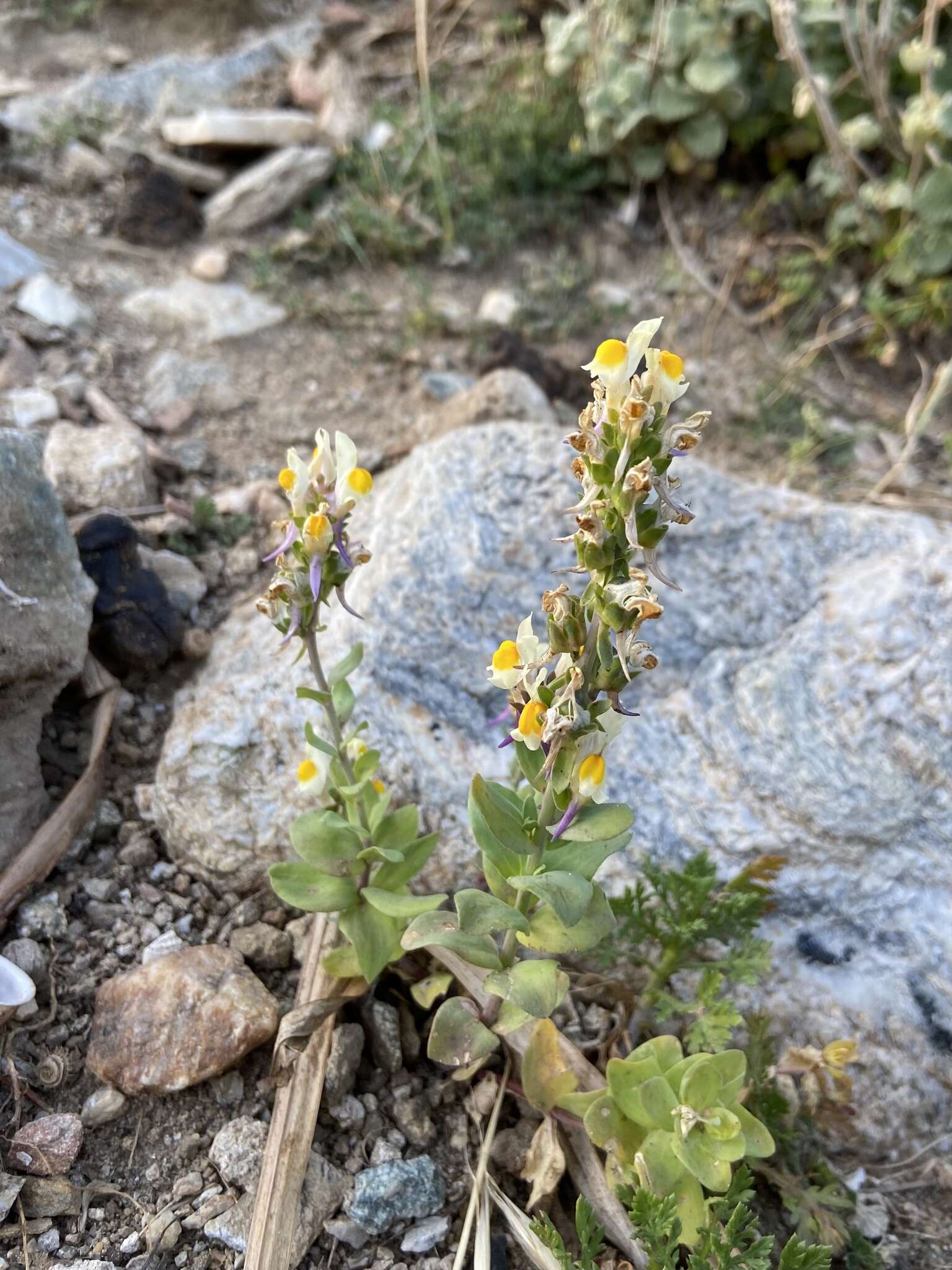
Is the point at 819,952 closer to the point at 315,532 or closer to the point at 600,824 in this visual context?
the point at 600,824

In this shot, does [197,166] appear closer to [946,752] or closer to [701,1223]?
[946,752]

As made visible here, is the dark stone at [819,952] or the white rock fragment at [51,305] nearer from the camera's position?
the dark stone at [819,952]

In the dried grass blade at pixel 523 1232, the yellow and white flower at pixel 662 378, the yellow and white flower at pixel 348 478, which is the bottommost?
the dried grass blade at pixel 523 1232

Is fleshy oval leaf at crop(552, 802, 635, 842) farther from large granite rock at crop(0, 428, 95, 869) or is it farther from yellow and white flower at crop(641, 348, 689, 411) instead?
large granite rock at crop(0, 428, 95, 869)

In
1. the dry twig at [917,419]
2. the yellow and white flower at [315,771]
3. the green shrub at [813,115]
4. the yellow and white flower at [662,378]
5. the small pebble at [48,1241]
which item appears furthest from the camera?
the green shrub at [813,115]

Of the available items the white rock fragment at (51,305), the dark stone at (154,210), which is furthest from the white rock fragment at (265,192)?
the white rock fragment at (51,305)

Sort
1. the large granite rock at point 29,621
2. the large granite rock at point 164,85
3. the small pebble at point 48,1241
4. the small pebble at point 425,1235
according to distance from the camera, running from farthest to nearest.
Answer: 1. the large granite rock at point 164,85
2. the large granite rock at point 29,621
3. the small pebble at point 425,1235
4. the small pebble at point 48,1241

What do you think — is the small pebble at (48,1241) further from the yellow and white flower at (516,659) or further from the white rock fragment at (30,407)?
the white rock fragment at (30,407)
